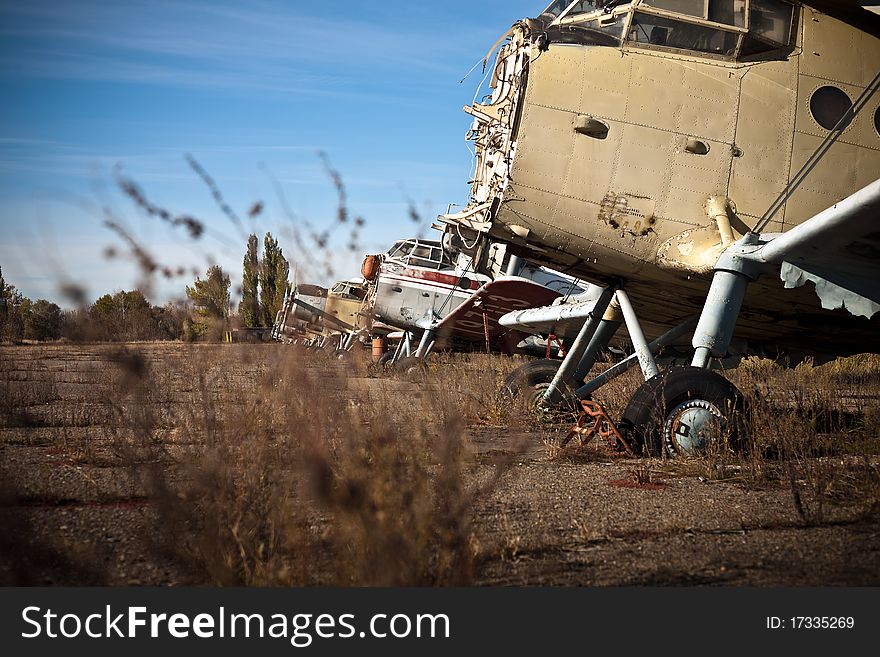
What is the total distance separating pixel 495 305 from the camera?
16.7 metres

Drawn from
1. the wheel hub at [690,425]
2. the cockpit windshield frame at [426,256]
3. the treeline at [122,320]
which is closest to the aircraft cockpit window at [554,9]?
the wheel hub at [690,425]

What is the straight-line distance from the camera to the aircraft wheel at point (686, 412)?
5949 mm

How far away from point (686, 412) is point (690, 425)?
0.33 ft

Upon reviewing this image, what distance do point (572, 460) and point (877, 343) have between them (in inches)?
164

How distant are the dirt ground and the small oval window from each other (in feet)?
9.97

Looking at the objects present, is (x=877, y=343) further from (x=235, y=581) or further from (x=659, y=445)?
(x=235, y=581)

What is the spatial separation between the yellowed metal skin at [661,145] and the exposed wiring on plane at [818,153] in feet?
0.16

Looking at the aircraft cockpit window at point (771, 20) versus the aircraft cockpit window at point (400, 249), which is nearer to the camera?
the aircraft cockpit window at point (771, 20)

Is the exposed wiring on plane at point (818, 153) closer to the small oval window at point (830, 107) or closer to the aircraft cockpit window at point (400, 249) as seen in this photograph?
the small oval window at point (830, 107)

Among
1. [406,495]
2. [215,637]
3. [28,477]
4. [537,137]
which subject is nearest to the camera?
[215,637]

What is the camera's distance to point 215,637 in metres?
2.45

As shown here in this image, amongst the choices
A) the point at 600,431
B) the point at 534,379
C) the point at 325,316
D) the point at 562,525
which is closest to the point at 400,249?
the point at 325,316

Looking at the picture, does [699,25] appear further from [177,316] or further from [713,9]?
[177,316]

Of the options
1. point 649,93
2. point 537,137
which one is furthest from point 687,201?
point 537,137
